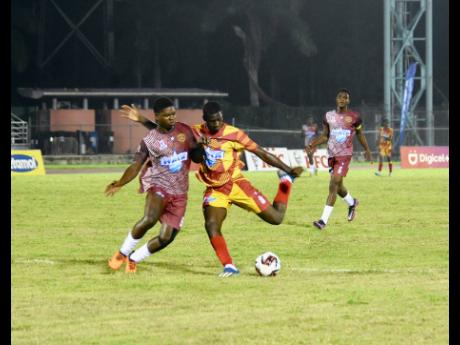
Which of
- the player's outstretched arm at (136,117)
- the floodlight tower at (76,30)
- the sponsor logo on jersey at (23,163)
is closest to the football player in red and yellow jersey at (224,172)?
the player's outstretched arm at (136,117)

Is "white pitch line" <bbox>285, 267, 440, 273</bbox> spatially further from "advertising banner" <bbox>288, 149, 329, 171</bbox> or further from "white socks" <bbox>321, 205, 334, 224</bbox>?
"advertising banner" <bbox>288, 149, 329, 171</bbox>

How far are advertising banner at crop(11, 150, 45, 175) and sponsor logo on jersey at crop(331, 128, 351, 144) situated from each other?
1028 inches

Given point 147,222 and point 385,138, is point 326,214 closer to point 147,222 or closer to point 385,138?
point 147,222

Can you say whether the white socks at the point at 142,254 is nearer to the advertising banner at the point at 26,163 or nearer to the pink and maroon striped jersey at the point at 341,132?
the pink and maroon striped jersey at the point at 341,132

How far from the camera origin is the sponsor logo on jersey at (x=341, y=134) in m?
21.8

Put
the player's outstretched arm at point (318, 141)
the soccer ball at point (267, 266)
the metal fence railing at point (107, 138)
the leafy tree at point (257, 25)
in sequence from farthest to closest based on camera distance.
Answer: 1. the leafy tree at point (257, 25)
2. the metal fence railing at point (107, 138)
3. the player's outstretched arm at point (318, 141)
4. the soccer ball at point (267, 266)

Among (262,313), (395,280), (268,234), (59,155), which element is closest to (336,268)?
(395,280)

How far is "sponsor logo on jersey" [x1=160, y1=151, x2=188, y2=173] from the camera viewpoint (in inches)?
552

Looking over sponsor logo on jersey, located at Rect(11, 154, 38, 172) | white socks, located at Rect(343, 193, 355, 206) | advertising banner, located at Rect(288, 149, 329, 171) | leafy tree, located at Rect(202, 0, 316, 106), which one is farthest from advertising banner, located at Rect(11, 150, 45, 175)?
leafy tree, located at Rect(202, 0, 316, 106)

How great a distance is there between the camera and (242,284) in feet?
43.0

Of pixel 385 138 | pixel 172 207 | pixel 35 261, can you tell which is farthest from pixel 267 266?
pixel 385 138

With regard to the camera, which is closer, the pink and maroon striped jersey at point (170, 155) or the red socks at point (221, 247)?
the red socks at point (221, 247)

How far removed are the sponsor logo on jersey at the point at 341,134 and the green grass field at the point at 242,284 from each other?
1635 millimetres

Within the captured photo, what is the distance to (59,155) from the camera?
61.2m
